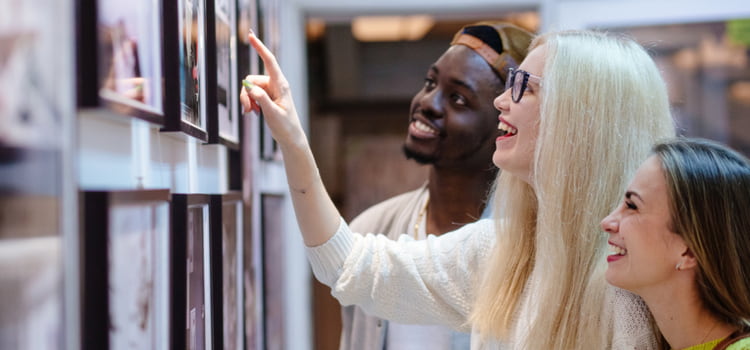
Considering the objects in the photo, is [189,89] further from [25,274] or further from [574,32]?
[574,32]

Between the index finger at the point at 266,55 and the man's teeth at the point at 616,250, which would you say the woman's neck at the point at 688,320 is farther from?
the index finger at the point at 266,55

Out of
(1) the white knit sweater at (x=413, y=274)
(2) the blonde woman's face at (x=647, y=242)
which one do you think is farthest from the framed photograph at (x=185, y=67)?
(2) the blonde woman's face at (x=647, y=242)

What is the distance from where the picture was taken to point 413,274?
5.90 ft

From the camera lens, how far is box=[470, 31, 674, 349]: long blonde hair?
5.28 feet

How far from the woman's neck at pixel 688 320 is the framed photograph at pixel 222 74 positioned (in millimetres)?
929

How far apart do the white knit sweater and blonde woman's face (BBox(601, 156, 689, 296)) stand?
26 cm

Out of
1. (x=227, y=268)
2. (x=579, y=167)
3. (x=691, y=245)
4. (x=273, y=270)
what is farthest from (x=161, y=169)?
(x=273, y=270)

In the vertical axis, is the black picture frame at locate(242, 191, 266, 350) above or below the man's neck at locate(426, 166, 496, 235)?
below

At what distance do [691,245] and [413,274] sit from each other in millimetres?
620

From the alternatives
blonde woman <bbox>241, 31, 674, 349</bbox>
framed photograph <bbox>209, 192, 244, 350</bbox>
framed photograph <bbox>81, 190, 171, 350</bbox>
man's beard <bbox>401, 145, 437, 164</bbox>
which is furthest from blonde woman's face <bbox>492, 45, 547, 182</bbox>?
framed photograph <bbox>81, 190, 171, 350</bbox>

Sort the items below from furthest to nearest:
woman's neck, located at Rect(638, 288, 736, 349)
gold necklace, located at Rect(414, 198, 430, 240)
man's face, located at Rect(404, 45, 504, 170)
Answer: gold necklace, located at Rect(414, 198, 430, 240) → man's face, located at Rect(404, 45, 504, 170) → woman's neck, located at Rect(638, 288, 736, 349)

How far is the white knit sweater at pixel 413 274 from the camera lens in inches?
67.7

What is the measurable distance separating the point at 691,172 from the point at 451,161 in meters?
0.83

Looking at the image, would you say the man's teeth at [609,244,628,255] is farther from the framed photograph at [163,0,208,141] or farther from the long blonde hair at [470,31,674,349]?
the framed photograph at [163,0,208,141]
